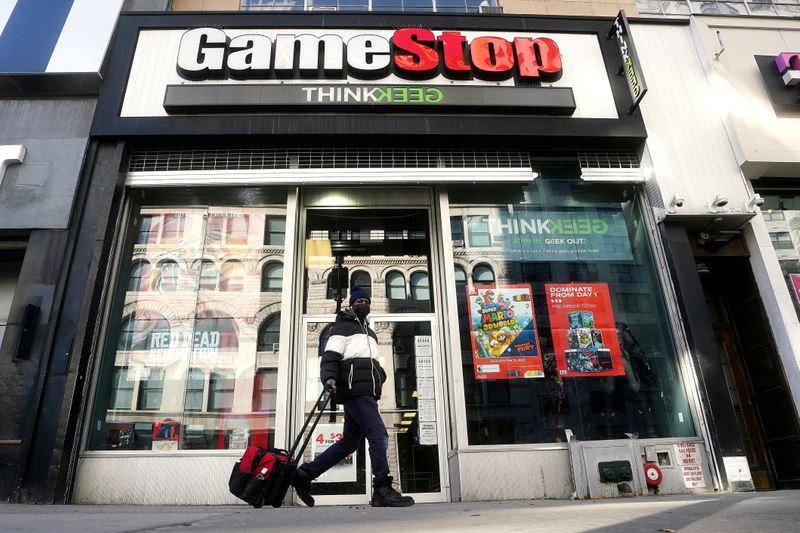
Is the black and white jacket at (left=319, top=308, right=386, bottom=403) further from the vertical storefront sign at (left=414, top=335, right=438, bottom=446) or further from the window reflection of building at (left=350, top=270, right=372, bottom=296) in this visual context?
the window reflection of building at (left=350, top=270, right=372, bottom=296)

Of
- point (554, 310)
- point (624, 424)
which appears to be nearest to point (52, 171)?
point (554, 310)

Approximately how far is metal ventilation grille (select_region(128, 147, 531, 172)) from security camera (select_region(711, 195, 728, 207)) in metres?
2.66

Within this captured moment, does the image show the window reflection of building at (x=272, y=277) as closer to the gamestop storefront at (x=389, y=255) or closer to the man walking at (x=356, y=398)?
the gamestop storefront at (x=389, y=255)

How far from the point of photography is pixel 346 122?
24.5 feet

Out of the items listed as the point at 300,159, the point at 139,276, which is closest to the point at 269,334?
the point at 139,276

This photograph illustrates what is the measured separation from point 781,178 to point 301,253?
296 inches

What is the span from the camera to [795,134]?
7762 mm

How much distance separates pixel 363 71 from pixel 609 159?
4001 millimetres

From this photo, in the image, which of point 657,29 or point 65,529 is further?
point 657,29

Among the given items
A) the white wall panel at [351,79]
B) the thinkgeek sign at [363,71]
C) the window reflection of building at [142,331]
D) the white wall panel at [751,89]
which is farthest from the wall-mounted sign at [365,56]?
the window reflection of building at [142,331]

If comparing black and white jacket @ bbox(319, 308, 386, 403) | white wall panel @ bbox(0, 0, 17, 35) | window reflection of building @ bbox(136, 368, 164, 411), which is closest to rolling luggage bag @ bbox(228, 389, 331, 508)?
black and white jacket @ bbox(319, 308, 386, 403)

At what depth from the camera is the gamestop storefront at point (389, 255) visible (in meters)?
6.37

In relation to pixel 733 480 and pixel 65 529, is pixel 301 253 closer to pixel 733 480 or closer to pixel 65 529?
pixel 65 529

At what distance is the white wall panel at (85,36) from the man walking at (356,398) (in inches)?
239
